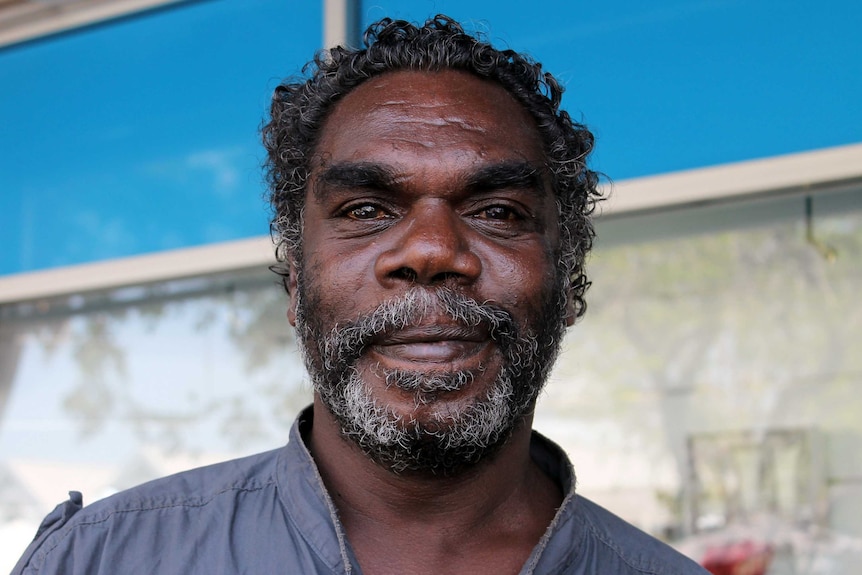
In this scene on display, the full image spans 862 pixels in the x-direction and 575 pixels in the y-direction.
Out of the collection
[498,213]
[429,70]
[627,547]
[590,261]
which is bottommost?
[627,547]

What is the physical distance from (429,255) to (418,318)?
10 cm

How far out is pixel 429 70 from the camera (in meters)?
1.89

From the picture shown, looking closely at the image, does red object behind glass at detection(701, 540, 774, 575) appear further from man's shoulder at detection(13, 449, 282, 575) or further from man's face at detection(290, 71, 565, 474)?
man's shoulder at detection(13, 449, 282, 575)

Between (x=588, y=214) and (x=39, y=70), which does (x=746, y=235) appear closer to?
(x=588, y=214)

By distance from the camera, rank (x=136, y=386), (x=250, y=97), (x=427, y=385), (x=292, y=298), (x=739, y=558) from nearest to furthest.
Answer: (x=427, y=385) → (x=292, y=298) → (x=739, y=558) → (x=250, y=97) → (x=136, y=386)

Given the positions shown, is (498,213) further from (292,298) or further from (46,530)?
(46,530)

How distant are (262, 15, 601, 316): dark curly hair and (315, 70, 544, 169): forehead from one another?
25 mm

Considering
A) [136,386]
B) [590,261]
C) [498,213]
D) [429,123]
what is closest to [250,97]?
[136,386]

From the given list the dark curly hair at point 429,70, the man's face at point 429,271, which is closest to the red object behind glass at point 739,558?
the dark curly hair at point 429,70

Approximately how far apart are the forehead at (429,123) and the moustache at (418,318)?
0.83 ft

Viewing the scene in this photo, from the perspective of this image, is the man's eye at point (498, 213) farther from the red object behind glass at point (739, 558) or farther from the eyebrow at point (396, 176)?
the red object behind glass at point (739, 558)

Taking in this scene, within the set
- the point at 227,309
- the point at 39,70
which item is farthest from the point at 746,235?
the point at 39,70

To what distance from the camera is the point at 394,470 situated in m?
1.66

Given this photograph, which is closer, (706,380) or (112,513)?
(112,513)
